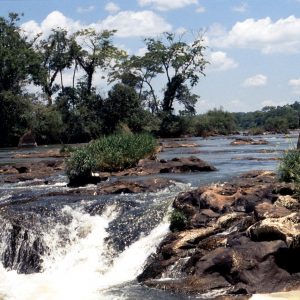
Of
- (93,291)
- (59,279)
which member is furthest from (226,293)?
(59,279)

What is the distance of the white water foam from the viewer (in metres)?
12.8

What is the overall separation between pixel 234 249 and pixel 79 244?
530 centimetres

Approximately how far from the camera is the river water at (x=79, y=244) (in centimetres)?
1304

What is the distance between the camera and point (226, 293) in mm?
11602

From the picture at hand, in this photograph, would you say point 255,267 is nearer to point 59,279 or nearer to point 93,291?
point 93,291

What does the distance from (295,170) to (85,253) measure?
669 cm

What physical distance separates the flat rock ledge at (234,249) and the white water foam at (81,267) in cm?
68

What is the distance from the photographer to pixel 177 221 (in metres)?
15.2

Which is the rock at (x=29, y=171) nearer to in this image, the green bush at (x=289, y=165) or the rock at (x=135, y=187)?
the rock at (x=135, y=187)

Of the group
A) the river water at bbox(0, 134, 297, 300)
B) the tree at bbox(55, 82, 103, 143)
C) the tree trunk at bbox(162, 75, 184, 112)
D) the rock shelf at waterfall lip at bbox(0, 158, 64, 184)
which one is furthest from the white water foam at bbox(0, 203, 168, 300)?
the tree trunk at bbox(162, 75, 184, 112)

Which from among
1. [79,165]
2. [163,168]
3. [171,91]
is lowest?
[163,168]

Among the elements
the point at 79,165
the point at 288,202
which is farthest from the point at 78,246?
the point at 79,165

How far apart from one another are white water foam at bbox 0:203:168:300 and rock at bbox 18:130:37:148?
50.6m

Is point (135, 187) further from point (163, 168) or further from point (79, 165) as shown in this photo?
point (163, 168)
